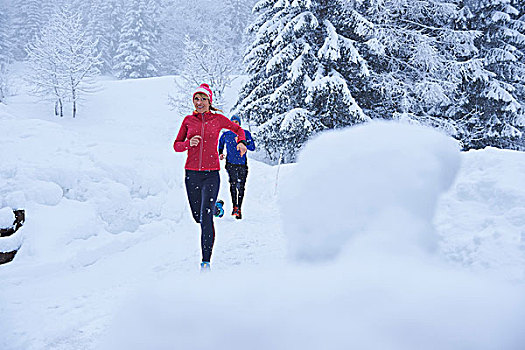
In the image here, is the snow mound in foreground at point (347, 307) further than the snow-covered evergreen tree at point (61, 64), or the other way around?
the snow-covered evergreen tree at point (61, 64)

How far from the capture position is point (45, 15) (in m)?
58.9

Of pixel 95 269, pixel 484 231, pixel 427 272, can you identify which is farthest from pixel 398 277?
pixel 95 269

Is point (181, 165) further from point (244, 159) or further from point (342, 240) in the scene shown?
point (342, 240)

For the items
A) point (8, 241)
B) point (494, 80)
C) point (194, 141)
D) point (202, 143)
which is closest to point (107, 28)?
point (494, 80)

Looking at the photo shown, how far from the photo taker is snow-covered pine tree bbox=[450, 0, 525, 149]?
13008 millimetres

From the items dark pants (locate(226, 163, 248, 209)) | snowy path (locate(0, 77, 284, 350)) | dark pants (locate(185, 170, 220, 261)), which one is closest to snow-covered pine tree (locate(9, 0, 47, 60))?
snowy path (locate(0, 77, 284, 350))

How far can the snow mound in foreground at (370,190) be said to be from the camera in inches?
59.5

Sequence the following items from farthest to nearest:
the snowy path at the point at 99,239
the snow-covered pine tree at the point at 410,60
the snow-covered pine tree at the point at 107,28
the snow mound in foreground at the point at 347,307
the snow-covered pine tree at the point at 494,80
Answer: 1. the snow-covered pine tree at the point at 107,28
2. the snow-covered pine tree at the point at 494,80
3. the snow-covered pine tree at the point at 410,60
4. the snowy path at the point at 99,239
5. the snow mound in foreground at the point at 347,307

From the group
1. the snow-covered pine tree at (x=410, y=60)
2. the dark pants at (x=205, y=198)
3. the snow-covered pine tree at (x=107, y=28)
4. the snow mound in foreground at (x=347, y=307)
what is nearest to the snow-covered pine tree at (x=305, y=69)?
the snow-covered pine tree at (x=410, y=60)

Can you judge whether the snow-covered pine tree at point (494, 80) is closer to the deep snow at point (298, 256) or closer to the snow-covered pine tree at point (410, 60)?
the snow-covered pine tree at point (410, 60)

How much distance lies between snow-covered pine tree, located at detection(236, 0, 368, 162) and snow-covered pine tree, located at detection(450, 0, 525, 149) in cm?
500

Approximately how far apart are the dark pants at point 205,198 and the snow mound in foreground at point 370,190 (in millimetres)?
1935

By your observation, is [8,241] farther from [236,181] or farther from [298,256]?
A: [236,181]

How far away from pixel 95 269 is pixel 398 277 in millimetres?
3911
